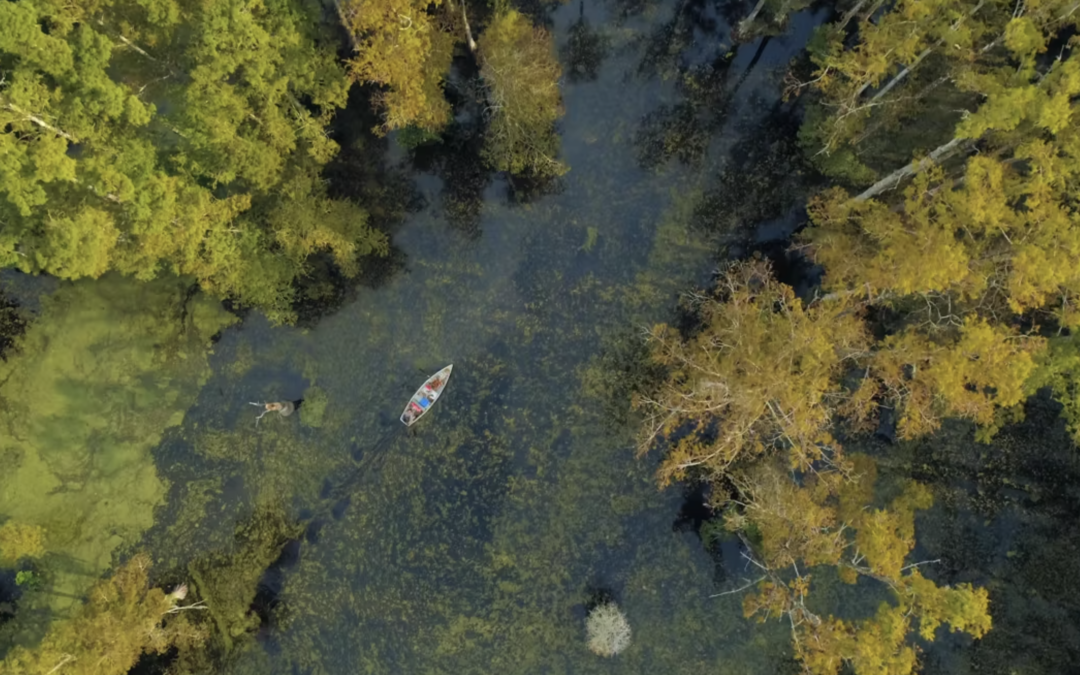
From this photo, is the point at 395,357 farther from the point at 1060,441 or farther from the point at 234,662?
the point at 1060,441

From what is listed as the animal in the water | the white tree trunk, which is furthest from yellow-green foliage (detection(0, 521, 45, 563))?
Result: the white tree trunk

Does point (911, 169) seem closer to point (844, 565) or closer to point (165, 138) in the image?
point (844, 565)

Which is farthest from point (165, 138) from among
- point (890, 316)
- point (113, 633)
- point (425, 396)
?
point (890, 316)

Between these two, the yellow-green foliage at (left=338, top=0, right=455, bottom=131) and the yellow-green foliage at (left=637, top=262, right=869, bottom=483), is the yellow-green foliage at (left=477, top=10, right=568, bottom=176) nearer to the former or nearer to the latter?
the yellow-green foliage at (left=338, top=0, right=455, bottom=131)

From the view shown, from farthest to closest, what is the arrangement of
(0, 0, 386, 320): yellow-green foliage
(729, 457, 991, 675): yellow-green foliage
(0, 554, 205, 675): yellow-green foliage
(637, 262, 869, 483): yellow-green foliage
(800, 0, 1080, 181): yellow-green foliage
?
(0, 554, 205, 675): yellow-green foliage
(637, 262, 869, 483): yellow-green foliage
(729, 457, 991, 675): yellow-green foliage
(0, 0, 386, 320): yellow-green foliage
(800, 0, 1080, 181): yellow-green foliage

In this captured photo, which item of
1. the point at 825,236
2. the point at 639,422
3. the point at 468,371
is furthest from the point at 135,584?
the point at 825,236

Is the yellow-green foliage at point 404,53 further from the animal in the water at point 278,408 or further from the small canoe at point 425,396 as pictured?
the animal in the water at point 278,408
